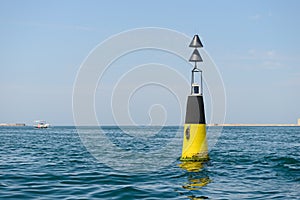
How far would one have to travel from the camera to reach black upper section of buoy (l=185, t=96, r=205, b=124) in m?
24.8

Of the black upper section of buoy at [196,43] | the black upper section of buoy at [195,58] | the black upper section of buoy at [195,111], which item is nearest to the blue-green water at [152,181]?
the black upper section of buoy at [195,111]

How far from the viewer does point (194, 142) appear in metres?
25.0

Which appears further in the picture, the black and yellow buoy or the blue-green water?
the black and yellow buoy

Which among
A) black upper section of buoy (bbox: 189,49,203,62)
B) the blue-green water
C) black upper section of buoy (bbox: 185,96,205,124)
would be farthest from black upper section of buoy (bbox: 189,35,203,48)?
the blue-green water

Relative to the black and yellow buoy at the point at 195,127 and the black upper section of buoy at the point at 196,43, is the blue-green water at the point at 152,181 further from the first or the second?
the black upper section of buoy at the point at 196,43

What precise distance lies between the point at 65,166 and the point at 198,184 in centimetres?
948

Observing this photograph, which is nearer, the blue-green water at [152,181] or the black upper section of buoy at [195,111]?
the blue-green water at [152,181]

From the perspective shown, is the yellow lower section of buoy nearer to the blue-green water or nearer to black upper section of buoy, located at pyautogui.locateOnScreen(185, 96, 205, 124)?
black upper section of buoy, located at pyautogui.locateOnScreen(185, 96, 205, 124)

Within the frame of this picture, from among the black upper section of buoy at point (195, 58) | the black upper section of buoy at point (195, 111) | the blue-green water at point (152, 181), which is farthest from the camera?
the black upper section of buoy at point (195, 58)

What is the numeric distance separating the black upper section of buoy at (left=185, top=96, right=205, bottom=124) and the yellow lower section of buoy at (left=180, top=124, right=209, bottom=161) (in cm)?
29

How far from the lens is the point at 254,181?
20469 mm

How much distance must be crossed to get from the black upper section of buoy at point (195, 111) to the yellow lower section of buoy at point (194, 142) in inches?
11.5

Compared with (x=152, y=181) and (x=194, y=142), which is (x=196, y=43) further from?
(x=152, y=181)

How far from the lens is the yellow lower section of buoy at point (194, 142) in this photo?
24797mm
